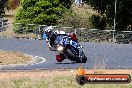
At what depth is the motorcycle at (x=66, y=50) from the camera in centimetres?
1130

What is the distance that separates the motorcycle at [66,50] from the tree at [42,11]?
114 ft

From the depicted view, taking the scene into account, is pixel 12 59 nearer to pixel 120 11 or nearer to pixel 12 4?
pixel 120 11

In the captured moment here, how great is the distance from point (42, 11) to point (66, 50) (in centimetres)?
3588

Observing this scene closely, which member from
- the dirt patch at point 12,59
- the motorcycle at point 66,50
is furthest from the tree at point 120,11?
the motorcycle at point 66,50

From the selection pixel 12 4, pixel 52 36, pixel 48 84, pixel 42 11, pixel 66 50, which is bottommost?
pixel 12 4

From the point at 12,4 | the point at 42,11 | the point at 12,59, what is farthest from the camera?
the point at 12,4

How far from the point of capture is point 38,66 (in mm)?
20766

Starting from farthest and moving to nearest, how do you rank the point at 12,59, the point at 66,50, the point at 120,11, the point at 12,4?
the point at 12,4 → the point at 120,11 → the point at 12,59 → the point at 66,50

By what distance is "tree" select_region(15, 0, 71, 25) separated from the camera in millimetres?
46969

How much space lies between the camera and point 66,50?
38.5 feet

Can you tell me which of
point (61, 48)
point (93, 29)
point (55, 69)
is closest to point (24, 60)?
point (55, 69)

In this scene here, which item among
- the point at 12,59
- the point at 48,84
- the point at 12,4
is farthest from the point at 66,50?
the point at 12,4

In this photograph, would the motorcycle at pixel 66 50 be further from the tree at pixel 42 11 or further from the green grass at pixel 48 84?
the tree at pixel 42 11

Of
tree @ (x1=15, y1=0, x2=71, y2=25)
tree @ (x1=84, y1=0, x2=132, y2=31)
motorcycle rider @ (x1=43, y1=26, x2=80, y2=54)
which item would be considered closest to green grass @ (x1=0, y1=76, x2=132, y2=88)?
motorcycle rider @ (x1=43, y1=26, x2=80, y2=54)
